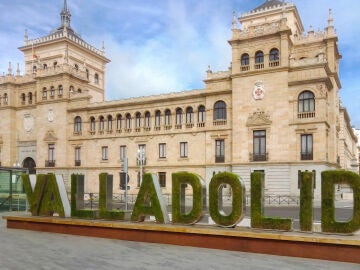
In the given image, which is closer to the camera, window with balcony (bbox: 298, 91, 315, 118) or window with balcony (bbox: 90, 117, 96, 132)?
window with balcony (bbox: 298, 91, 315, 118)

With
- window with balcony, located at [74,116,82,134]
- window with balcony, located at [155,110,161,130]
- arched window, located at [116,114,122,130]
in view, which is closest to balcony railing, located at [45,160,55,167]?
window with balcony, located at [74,116,82,134]

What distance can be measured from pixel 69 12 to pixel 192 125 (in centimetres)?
3967

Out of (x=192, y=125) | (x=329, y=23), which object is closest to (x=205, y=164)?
(x=192, y=125)

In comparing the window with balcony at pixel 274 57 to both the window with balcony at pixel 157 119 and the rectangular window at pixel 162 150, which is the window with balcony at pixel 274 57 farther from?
the rectangular window at pixel 162 150

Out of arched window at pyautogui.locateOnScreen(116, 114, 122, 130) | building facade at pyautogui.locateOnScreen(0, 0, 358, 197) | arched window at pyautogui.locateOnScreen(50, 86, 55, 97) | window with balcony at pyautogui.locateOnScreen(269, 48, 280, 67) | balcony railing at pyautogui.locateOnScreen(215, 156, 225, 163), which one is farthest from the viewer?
arched window at pyautogui.locateOnScreen(50, 86, 55, 97)

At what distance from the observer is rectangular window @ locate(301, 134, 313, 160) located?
116 feet

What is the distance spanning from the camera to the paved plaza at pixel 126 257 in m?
10.3

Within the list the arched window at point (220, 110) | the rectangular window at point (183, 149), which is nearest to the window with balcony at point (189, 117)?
the rectangular window at point (183, 149)

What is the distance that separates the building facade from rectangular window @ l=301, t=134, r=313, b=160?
90mm

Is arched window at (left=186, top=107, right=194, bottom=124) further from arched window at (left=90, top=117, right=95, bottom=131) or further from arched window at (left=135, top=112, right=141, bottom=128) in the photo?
arched window at (left=90, top=117, right=95, bottom=131)

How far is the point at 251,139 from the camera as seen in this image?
37.8 m

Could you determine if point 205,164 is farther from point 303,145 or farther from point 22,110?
point 22,110

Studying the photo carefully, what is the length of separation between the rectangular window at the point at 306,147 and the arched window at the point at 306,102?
2427mm

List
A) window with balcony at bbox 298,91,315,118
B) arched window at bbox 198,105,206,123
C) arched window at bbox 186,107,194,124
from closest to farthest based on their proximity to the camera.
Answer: window with balcony at bbox 298,91,315,118
arched window at bbox 198,105,206,123
arched window at bbox 186,107,194,124
